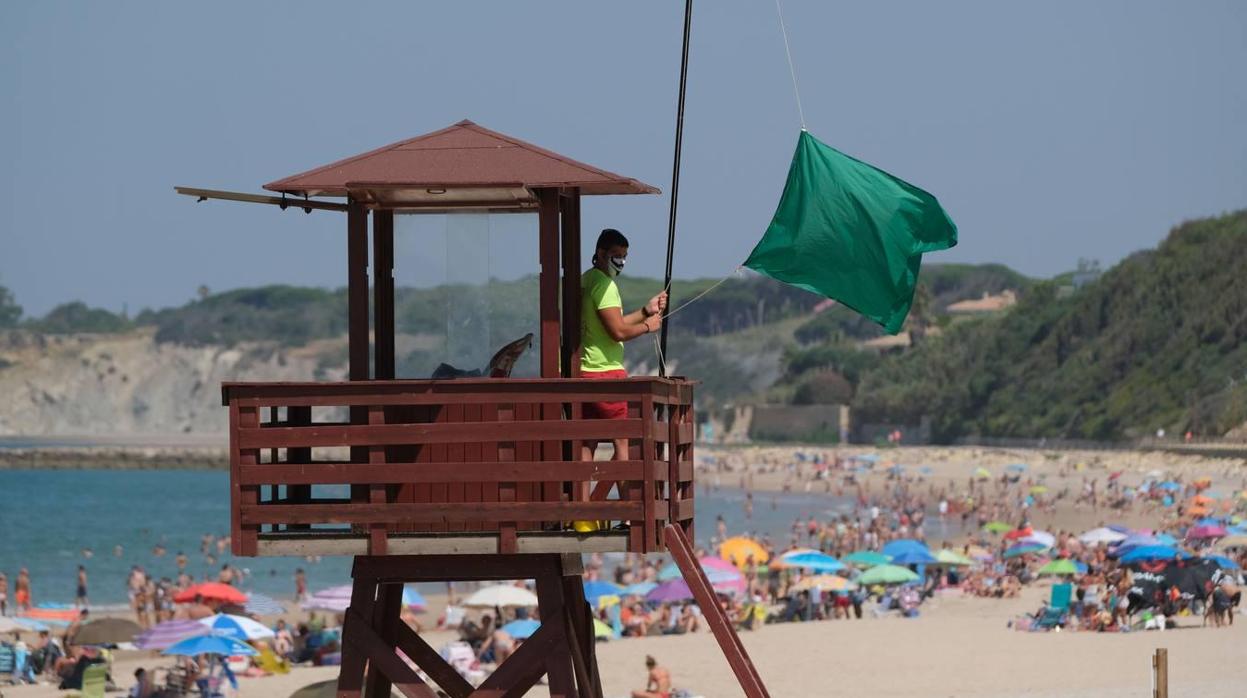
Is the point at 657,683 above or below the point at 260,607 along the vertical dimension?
above

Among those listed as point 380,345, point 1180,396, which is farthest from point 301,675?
point 1180,396

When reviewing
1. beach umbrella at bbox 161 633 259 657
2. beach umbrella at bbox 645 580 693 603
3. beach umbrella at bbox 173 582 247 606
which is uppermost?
beach umbrella at bbox 161 633 259 657

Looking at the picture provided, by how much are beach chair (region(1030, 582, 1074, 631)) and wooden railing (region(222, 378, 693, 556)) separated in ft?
56.6

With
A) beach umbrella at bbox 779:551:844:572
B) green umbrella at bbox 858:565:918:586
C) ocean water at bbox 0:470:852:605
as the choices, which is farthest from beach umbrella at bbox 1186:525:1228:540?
ocean water at bbox 0:470:852:605

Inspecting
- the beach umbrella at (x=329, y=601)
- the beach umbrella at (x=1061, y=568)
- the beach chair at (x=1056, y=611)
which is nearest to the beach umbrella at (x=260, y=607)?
the beach umbrella at (x=329, y=601)

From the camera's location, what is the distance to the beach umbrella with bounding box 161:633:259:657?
19.6 m

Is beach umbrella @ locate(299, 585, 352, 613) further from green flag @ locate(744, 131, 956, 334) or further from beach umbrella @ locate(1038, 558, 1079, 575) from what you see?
green flag @ locate(744, 131, 956, 334)

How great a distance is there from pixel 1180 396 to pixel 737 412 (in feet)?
186

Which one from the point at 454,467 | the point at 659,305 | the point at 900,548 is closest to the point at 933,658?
the point at 900,548

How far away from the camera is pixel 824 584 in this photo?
2758 centimetres

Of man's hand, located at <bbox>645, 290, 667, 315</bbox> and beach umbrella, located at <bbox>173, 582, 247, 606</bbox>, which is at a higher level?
man's hand, located at <bbox>645, 290, 667, 315</bbox>

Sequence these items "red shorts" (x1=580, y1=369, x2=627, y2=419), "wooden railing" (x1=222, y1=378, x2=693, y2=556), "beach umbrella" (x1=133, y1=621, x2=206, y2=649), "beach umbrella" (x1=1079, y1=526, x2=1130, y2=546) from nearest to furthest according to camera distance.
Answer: "wooden railing" (x1=222, y1=378, x2=693, y2=556), "red shorts" (x1=580, y1=369, x2=627, y2=419), "beach umbrella" (x1=133, y1=621, x2=206, y2=649), "beach umbrella" (x1=1079, y1=526, x2=1130, y2=546)

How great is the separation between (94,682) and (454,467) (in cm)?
1291

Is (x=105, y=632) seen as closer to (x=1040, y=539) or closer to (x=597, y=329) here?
(x=597, y=329)
